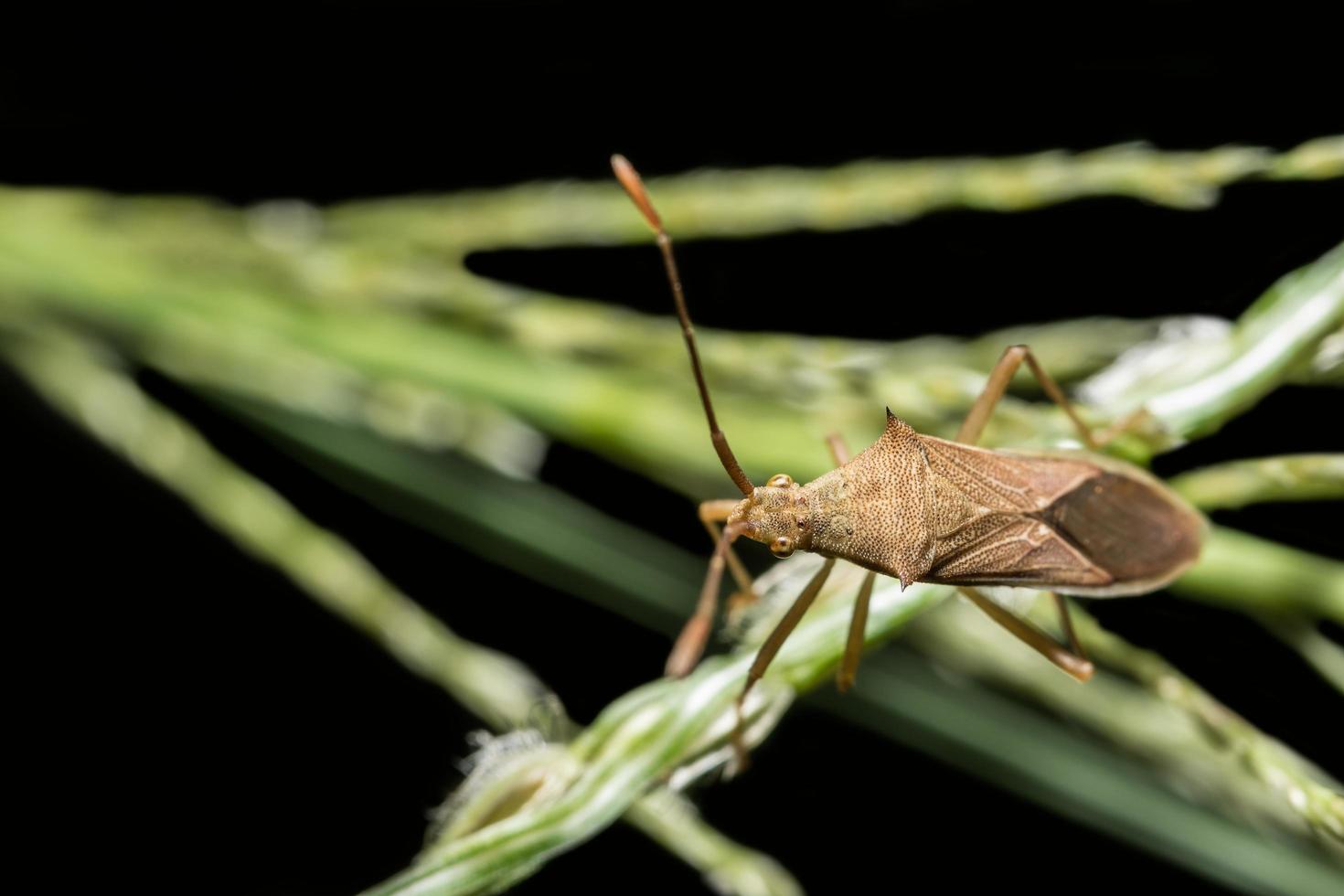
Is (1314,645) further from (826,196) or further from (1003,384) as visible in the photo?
(826,196)

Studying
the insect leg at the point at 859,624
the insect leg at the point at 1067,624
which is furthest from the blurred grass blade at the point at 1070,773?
the insect leg at the point at 859,624

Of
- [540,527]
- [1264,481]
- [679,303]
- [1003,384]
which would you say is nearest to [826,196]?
[679,303]

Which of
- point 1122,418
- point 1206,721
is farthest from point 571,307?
point 1206,721

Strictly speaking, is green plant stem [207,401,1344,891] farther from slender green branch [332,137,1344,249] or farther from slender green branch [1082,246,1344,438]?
slender green branch [1082,246,1344,438]

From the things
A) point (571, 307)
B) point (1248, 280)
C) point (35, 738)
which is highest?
point (1248, 280)

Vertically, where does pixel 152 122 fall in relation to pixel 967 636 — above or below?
above

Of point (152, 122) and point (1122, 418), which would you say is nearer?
point (1122, 418)

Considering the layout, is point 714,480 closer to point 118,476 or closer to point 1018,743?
point 1018,743
